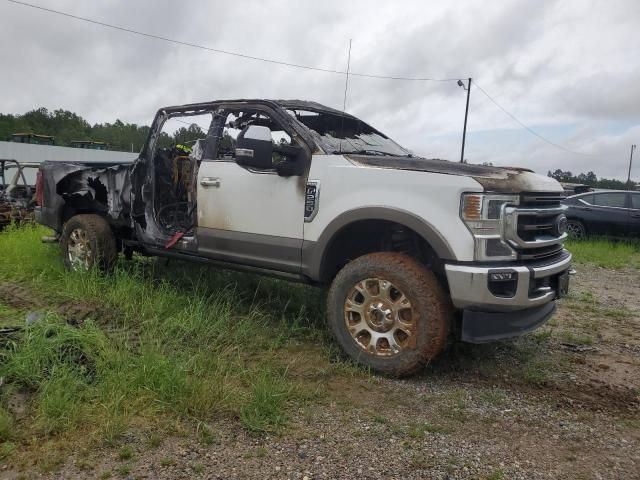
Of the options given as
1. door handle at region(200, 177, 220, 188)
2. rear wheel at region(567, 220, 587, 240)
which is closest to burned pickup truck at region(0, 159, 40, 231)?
door handle at region(200, 177, 220, 188)

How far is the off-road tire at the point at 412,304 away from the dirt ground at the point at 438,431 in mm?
162

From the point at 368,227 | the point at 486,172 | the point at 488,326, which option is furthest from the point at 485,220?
the point at 368,227

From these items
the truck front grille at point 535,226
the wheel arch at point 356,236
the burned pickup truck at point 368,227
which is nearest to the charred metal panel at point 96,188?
the burned pickup truck at point 368,227

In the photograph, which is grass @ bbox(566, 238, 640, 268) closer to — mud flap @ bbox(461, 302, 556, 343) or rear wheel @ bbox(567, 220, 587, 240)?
rear wheel @ bbox(567, 220, 587, 240)

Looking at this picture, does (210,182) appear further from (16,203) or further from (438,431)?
(16,203)

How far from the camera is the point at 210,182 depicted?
443 centimetres

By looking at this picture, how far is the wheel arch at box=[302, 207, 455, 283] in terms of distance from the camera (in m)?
3.34

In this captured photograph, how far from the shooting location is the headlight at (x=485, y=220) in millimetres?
3188

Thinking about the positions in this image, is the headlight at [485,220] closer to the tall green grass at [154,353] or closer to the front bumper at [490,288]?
the front bumper at [490,288]

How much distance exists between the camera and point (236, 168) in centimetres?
427

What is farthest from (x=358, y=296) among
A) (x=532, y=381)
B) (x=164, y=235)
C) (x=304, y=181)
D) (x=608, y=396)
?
(x=164, y=235)

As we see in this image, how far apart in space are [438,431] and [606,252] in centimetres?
858

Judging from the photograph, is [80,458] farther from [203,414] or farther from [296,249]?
[296,249]

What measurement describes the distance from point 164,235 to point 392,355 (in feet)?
8.68
